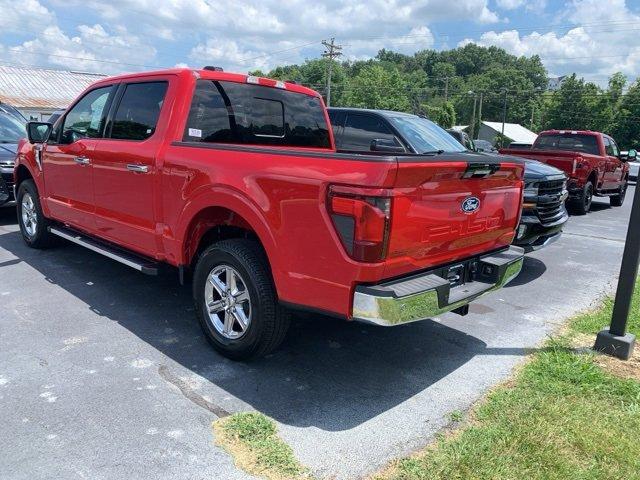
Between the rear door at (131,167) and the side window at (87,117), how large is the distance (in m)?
0.23

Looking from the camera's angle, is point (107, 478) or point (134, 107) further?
point (134, 107)

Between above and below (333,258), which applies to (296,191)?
above

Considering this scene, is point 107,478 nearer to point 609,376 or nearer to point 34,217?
point 609,376

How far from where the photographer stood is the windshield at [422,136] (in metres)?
7.82

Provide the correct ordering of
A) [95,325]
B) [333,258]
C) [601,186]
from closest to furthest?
[333,258] → [95,325] → [601,186]

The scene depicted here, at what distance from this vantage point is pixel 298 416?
304 cm

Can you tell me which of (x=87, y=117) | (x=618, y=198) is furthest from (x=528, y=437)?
(x=618, y=198)

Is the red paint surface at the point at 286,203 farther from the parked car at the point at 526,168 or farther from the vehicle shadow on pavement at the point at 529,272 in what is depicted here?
the vehicle shadow on pavement at the point at 529,272

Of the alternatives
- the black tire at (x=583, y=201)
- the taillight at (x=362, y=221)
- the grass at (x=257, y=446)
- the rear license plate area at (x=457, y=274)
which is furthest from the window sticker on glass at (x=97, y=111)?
the black tire at (x=583, y=201)

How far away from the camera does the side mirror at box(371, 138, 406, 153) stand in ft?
22.3

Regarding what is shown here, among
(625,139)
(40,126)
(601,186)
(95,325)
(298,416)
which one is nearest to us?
(298,416)

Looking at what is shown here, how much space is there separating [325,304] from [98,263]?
3949 millimetres

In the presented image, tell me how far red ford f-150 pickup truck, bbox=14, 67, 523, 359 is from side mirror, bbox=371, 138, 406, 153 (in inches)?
72.3

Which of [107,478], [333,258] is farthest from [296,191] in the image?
[107,478]
